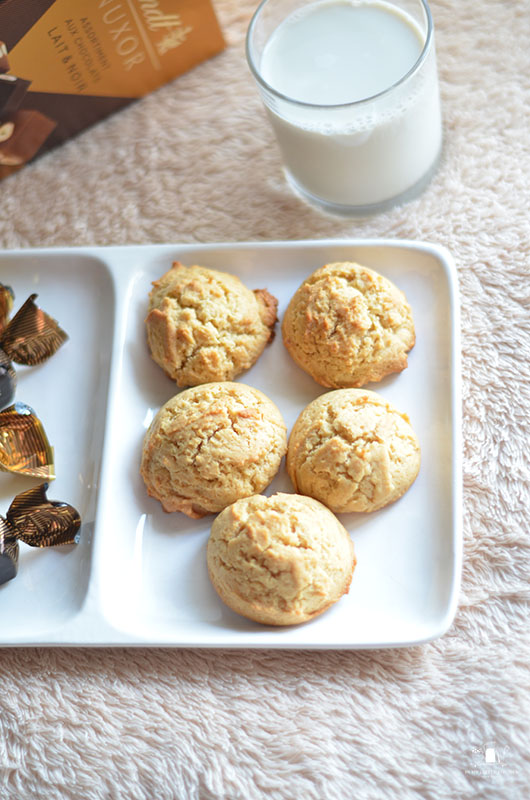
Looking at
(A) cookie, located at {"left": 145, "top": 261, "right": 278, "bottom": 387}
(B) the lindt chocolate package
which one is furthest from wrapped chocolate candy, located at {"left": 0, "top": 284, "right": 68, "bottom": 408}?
(B) the lindt chocolate package

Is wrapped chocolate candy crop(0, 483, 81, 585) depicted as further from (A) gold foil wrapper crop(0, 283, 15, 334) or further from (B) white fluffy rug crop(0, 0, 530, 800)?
(A) gold foil wrapper crop(0, 283, 15, 334)

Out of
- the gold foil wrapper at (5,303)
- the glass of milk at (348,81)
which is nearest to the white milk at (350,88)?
the glass of milk at (348,81)

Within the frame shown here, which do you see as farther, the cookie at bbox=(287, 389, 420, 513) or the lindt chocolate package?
the lindt chocolate package

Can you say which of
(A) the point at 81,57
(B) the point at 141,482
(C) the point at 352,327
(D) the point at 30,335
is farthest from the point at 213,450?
(A) the point at 81,57

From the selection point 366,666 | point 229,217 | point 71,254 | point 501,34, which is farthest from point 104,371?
point 501,34

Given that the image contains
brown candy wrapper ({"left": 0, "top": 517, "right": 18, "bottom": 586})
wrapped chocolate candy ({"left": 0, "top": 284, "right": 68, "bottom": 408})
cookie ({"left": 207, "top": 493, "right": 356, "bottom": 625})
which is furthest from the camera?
wrapped chocolate candy ({"left": 0, "top": 284, "right": 68, "bottom": 408})

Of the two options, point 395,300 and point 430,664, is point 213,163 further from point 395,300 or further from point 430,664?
point 430,664
